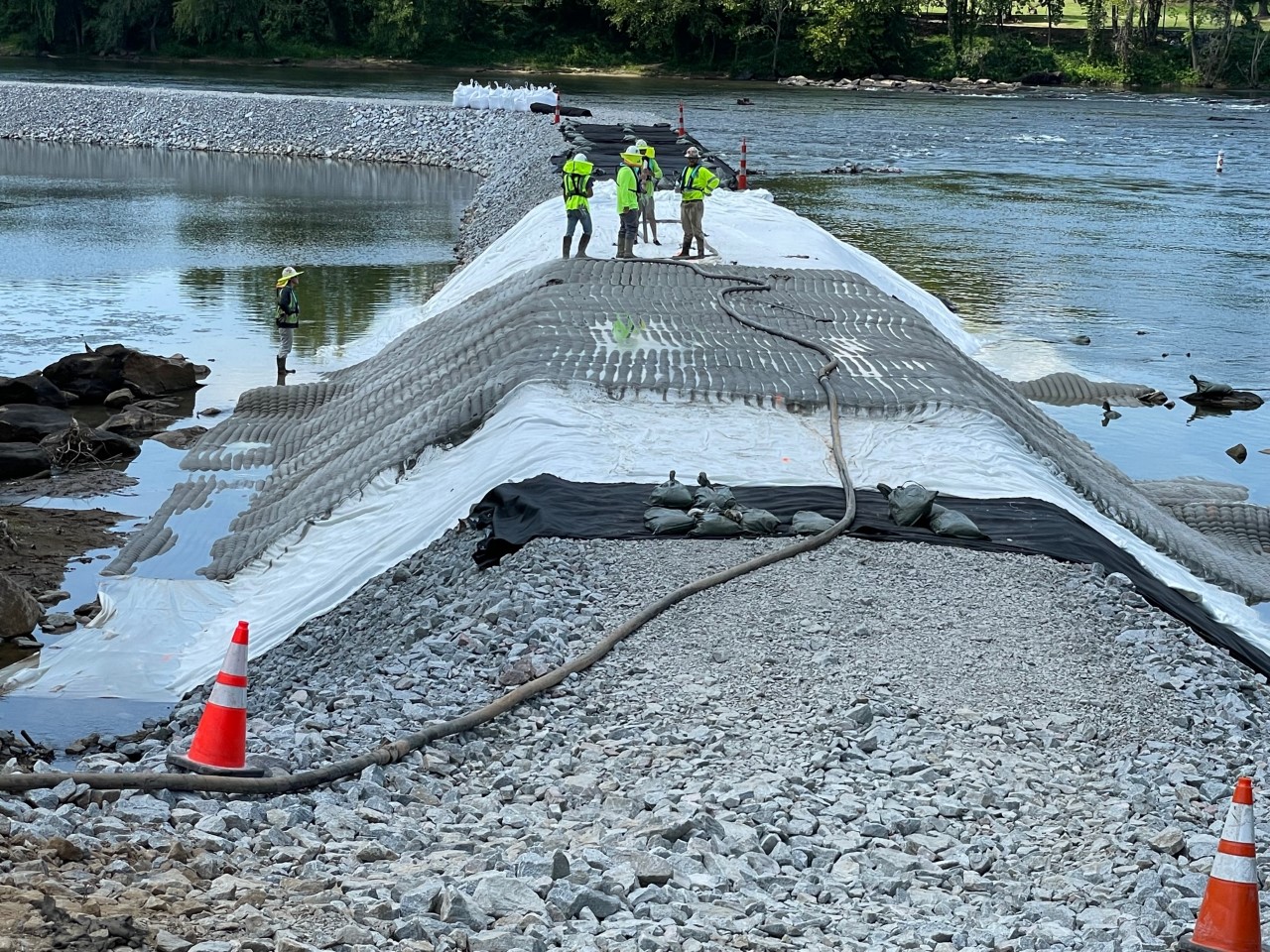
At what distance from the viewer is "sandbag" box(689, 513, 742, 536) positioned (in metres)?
10.2

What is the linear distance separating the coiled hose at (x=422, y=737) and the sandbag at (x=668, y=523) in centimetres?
78

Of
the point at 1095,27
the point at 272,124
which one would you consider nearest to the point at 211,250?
the point at 272,124

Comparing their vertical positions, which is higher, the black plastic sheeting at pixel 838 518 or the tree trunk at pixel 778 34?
the tree trunk at pixel 778 34

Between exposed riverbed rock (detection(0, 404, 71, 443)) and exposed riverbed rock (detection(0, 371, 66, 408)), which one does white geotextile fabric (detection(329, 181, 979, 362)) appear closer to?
exposed riverbed rock (detection(0, 371, 66, 408))

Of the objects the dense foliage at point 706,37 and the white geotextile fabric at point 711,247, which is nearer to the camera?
the white geotextile fabric at point 711,247

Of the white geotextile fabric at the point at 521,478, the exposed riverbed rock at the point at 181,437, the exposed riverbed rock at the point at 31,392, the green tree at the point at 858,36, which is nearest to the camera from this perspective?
the white geotextile fabric at the point at 521,478

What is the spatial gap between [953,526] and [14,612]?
6.74 meters

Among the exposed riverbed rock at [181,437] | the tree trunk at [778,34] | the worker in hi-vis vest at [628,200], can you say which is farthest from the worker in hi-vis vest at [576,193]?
the tree trunk at [778,34]

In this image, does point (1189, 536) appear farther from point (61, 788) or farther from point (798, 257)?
point (61, 788)

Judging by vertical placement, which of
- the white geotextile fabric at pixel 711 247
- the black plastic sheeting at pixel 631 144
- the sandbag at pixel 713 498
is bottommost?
the sandbag at pixel 713 498

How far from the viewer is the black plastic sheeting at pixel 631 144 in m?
31.5

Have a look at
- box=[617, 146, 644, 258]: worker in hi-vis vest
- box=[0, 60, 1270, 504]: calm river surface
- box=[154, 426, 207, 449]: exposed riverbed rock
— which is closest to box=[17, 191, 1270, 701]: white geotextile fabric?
box=[154, 426, 207, 449]: exposed riverbed rock

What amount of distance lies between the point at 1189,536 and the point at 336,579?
7.36 meters

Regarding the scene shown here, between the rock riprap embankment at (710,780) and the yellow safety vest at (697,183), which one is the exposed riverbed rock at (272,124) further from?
the rock riprap embankment at (710,780)
